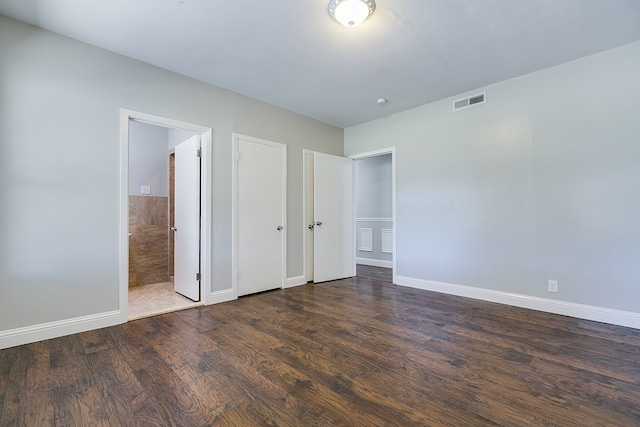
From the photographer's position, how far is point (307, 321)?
9.38 ft

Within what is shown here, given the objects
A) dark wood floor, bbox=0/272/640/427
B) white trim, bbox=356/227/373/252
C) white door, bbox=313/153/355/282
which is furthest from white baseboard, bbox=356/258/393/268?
dark wood floor, bbox=0/272/640/427

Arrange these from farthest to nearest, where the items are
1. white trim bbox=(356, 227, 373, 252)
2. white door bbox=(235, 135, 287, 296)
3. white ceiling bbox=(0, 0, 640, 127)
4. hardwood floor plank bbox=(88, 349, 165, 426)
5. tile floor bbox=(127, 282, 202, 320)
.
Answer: white trim bbox=(356, 227, 373, 252) → white door bbox=(235, 135, 287, 296) → tile floor bbox=(127, 282, 202, 320) → white ceiling bbox=(0, 0, 640, 127) → hardwood floor plank bbox=(88, 349, 165, 426)

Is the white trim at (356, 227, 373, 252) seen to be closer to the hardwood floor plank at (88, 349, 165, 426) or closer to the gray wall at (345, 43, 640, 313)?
the gray wall at (345, 43, 640, 313)

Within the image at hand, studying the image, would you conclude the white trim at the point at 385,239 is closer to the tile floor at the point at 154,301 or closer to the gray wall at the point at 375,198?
the gray wall at the point at 375,198

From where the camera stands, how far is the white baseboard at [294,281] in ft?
13.9

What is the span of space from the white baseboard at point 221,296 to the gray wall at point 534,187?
2428mm

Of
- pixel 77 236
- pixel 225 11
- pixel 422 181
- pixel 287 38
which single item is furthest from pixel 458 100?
pixel 77 236

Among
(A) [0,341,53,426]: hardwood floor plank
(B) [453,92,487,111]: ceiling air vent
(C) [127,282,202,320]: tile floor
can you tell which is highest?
Result: (B) [453,92,487,111]: ceiling air vent

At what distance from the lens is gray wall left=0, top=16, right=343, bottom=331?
7.61ft

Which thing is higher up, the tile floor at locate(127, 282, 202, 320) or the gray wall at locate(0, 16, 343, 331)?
the gray wall at locate(0, 16, 343, 331)

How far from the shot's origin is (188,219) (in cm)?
368

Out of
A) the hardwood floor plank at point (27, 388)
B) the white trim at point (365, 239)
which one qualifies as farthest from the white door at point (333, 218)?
the hardwood floor plank at point (27, 388)

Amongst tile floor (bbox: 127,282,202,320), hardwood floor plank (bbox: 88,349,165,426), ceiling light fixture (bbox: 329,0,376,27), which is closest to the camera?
hardwood floor plank (bbox: 88,349,165,426)

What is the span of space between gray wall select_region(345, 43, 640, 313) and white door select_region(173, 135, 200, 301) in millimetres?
2836
